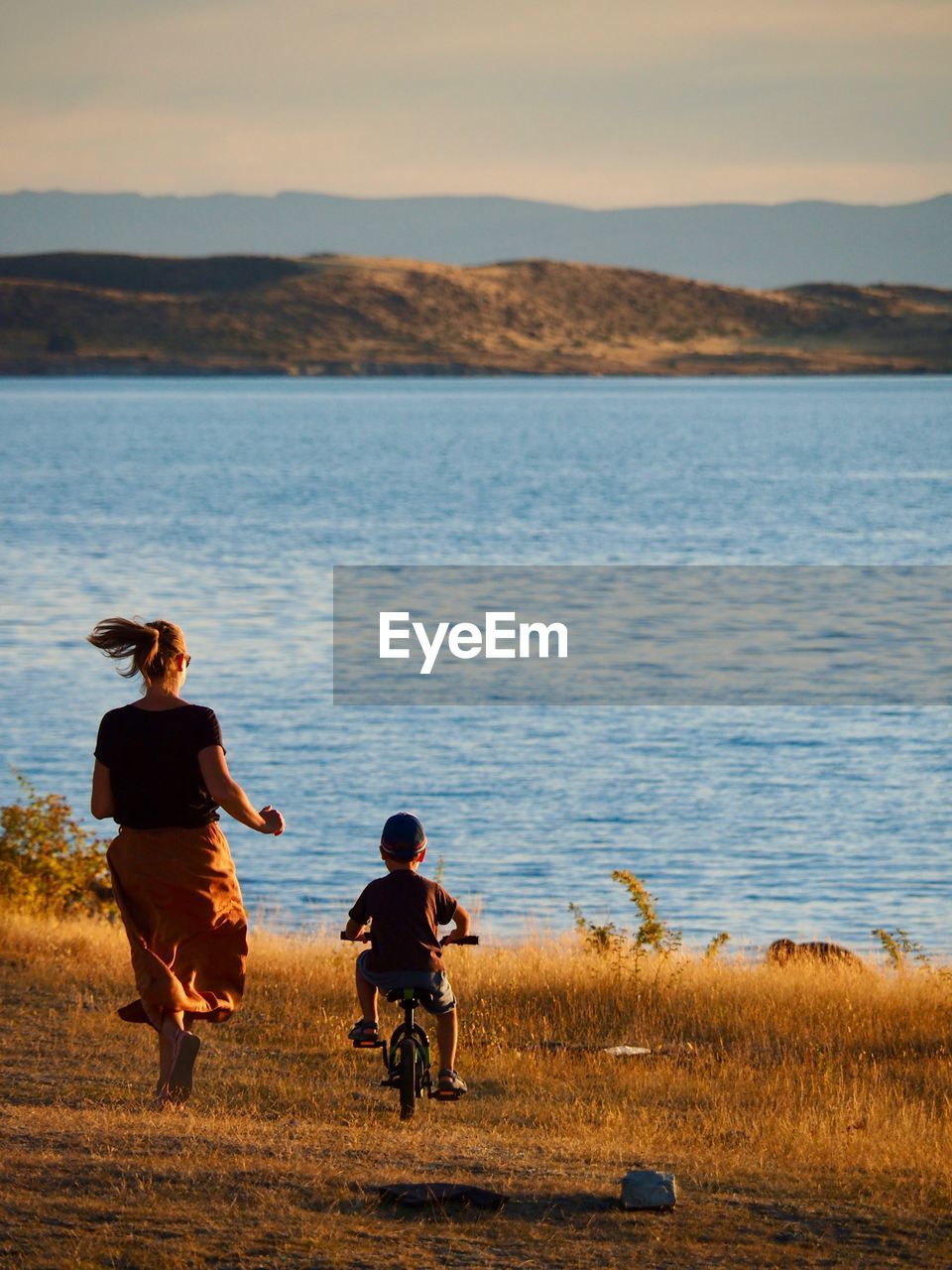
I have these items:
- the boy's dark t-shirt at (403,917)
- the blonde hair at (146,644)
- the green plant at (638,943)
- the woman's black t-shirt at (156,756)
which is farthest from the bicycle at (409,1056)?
the green plant at (638,943)

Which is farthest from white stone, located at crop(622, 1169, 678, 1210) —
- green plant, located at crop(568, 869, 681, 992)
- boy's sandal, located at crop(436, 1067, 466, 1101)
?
green plant, located at crop(568, 869, 681, 992)

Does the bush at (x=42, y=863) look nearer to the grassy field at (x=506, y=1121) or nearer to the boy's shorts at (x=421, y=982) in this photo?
the grassy field at (x=506, y=1121)

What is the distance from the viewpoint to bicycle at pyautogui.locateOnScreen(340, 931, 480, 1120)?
873 centimetres

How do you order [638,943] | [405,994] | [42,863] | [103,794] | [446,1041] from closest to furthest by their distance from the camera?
[103,794], [405,994], [446,1041], [638,943], [42,863]

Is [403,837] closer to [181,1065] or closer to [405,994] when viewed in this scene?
[405,994]

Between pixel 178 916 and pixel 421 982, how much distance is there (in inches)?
43.8

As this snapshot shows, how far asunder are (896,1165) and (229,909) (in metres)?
3.15

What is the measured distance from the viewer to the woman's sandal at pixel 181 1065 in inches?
340

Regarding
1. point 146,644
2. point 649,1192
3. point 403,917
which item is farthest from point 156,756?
point 649,1192

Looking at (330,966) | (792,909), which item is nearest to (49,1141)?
(330,966)

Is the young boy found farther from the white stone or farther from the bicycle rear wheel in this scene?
the white stone

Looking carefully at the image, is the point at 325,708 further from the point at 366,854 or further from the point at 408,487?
the point at 408,487

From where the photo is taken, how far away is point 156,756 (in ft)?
27.3

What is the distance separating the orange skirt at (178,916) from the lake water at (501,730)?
10919 mm
